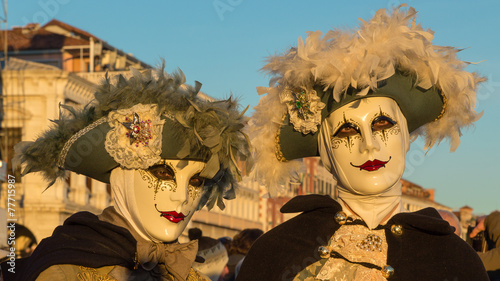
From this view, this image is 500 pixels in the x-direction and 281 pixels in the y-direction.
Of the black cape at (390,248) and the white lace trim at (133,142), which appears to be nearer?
the black cape at (390,248)

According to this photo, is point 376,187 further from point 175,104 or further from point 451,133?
point 175,104

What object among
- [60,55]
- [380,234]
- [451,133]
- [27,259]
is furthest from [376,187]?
[60,55]

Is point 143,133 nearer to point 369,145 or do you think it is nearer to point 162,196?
point 162,196

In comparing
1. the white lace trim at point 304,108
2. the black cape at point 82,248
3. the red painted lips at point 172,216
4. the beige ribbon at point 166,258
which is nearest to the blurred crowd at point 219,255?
the beige ribbon at point 166,258

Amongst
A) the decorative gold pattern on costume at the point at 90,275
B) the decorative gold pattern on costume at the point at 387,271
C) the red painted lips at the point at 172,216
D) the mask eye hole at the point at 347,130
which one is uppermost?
the mask eye hole at the point at 347,130

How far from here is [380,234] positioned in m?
5.13

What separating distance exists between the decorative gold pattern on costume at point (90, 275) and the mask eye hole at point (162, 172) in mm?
635

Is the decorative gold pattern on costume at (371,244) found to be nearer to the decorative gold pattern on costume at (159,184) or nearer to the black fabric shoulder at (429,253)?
the black fabric shoulder at (429,253)

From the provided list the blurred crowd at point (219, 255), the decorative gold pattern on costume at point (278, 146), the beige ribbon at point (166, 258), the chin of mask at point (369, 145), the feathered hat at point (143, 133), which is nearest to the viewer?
the chin of mask at point (369, 145)

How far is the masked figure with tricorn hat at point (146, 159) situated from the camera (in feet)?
17.4

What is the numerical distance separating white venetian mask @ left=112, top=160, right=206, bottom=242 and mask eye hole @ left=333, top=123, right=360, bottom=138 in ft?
2.73

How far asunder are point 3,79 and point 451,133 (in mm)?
29168

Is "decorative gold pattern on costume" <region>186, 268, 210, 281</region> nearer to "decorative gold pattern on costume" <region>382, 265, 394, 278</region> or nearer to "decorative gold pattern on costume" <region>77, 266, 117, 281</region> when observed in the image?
"decorative gold pattern on costume" <region>77, 266, 117, 281</region>

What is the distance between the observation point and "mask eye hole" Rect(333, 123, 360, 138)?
514cm
